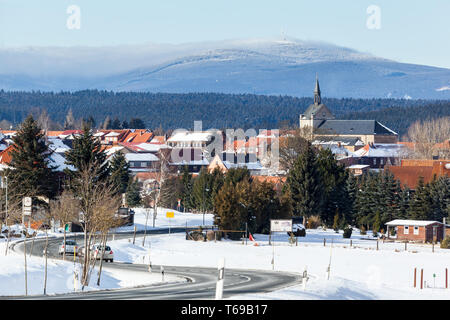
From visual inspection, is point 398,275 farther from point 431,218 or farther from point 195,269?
point 431,218

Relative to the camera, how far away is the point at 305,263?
60.2m

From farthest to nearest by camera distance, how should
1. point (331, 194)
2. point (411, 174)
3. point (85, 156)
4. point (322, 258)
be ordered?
point (411, 174), point (331, 194), point (85, 156), point (322, 258)

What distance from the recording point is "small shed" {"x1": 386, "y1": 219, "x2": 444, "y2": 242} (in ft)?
285

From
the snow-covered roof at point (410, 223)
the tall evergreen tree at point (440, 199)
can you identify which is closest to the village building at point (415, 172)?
the tall evergreen tree at point (440, 199)

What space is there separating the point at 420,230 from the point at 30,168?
3848cm

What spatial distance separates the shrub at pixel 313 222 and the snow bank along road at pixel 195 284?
132 ft

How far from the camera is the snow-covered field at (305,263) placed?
38.5 metres

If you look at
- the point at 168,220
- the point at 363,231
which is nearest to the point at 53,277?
the point at 363,231

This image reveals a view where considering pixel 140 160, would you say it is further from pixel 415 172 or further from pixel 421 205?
pixel 421 205

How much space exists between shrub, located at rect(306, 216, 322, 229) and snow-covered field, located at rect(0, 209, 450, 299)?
17.9 feet

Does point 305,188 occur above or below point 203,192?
above

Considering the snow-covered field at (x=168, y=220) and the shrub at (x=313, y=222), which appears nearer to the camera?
the snow-covered field at (x=168, y=220)

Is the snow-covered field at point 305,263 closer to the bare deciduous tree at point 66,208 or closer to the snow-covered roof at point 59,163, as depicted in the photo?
the bare deciduous tree at point 66,208
